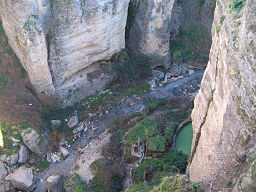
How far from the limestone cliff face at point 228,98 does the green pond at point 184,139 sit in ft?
13.7

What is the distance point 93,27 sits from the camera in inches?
794

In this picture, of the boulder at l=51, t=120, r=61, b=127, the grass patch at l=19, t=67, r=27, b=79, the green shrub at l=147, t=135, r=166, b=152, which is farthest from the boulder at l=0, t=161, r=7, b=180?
the green shrub at l=147, t=135, r=166, b=152

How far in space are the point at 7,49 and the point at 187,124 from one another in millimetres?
10762

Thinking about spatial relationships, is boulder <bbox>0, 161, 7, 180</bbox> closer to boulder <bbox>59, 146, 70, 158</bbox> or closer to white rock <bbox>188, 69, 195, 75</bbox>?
boulder <bbox>59, 146, 70, 158</bbox>

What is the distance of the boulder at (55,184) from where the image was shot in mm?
17391

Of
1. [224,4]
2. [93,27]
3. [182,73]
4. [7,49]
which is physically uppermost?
[224,4]

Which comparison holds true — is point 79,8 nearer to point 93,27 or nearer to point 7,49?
point 93,27

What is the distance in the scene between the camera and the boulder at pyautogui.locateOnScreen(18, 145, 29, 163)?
18.4 metres

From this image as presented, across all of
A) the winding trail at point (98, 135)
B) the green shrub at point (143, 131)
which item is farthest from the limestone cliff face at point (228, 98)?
the winding trail at point (98, 135)

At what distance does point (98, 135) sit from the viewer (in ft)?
66.6

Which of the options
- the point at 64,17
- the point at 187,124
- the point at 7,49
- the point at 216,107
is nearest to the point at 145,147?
→ the point at 187,124

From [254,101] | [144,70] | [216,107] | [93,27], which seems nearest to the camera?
[254,101]

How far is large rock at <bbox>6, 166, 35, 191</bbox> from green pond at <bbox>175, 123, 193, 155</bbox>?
24.5 feet

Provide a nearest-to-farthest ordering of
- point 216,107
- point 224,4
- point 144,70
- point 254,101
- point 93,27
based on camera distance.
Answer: point 254,101, point 216,107, point 224,4, point 93,27, point 144,70
